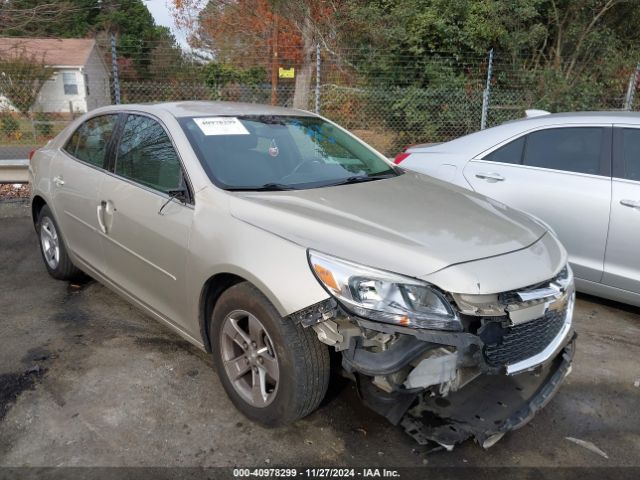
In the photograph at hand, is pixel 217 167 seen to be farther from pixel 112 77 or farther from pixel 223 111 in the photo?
pixel 112 77

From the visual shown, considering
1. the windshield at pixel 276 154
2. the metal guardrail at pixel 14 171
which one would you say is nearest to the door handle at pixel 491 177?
the windshield at pixel 276 154

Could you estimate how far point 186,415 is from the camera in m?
2.82

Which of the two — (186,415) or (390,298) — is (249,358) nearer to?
Answer: (186,415)

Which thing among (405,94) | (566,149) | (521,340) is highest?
(405,94)

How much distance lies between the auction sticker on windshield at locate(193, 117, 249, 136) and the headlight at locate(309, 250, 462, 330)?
1.43 metres

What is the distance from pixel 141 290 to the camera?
3326 mm

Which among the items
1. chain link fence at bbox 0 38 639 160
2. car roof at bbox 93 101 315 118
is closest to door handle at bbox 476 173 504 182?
car roof at bbox 93 101 315 118

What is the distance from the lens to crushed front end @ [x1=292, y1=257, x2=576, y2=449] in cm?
217

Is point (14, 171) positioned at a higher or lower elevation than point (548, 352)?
higher

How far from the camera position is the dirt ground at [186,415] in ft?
8.32

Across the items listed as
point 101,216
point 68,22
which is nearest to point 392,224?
point 101,216

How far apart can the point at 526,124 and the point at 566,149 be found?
433 mm

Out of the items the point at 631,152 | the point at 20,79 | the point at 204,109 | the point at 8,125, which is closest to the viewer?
the point at 204,109

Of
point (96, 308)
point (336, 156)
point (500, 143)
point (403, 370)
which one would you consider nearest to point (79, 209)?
point (96, 308)
